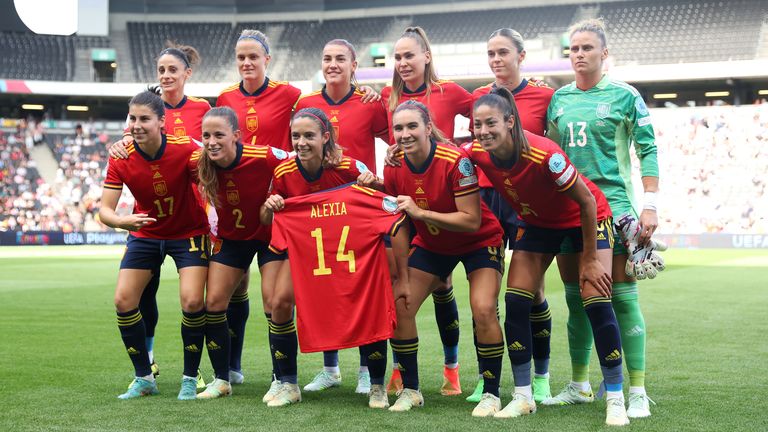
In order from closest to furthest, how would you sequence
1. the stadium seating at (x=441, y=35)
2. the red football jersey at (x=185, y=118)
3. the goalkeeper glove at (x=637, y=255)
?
the goalkeeper glove at (x=637, y=255) < the red football jersey at (x=185, y=118) < the stadium seating at (x=441, y=35)

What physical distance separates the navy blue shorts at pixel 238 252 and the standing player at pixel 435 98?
3.88 feet

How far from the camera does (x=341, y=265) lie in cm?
532

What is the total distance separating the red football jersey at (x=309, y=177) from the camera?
545cm

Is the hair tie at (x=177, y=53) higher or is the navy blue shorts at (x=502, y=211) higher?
the hair tie at (x=177, y=53)

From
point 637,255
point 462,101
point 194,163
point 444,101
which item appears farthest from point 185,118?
point 637,255

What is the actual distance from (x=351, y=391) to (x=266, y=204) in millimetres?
1580

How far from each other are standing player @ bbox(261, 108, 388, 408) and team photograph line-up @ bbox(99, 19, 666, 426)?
1cm

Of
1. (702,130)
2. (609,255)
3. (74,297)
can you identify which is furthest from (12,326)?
(702,130)

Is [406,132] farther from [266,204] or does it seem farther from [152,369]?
[152,369]

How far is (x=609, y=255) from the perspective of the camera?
505cm

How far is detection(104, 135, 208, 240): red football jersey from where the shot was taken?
19.3 feet

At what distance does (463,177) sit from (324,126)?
96 cm

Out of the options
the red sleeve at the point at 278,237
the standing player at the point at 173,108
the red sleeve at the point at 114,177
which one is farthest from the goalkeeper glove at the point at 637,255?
the red sleeve at the point at 114,177

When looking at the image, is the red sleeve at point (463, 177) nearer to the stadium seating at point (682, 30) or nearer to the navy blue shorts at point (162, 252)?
the navy blue shorts at point (162, 252)
